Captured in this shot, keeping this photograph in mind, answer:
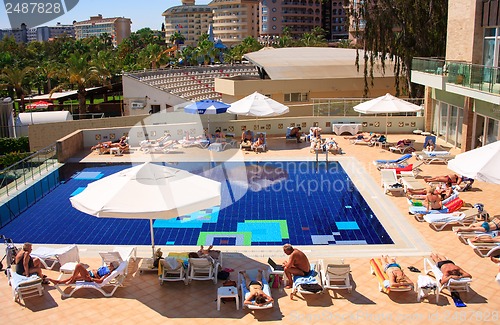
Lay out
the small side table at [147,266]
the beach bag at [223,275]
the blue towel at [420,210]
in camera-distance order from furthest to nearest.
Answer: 1. the blue towel at [420,210]
2. the small side table at [147,266]
3. the beach bag at [223,275]

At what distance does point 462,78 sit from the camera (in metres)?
19.1

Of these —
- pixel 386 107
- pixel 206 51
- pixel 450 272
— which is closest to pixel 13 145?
pixel 386 107

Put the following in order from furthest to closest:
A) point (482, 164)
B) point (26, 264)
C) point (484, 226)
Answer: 1. point (484, 226)
2. point (482, 164)
3. point (26, 264)

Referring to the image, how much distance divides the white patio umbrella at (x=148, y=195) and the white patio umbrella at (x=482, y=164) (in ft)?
17.6

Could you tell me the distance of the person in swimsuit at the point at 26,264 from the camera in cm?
945

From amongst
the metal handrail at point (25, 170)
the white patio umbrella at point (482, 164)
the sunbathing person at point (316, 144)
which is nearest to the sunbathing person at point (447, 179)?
the white patio umbrella at point (482, 164)

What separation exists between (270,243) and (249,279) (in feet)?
8.55

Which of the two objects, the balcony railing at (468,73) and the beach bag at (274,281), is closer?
the beach bag at (274,281)

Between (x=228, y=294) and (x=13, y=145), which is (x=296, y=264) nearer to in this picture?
(x=228, y=294)

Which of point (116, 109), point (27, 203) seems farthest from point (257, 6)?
point (27, 203)

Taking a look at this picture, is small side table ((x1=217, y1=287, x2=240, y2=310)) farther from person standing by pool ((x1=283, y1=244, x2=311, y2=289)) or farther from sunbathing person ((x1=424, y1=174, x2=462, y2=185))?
sunbathing person ((x1=424, y1=174, x2=462, y2=185))

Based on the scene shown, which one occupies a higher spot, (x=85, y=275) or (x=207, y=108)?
(x=207, y=108)

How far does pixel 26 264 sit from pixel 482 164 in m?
9.33

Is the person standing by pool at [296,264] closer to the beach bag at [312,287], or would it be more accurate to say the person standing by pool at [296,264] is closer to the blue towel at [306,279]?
the blue towel at [306,279]
